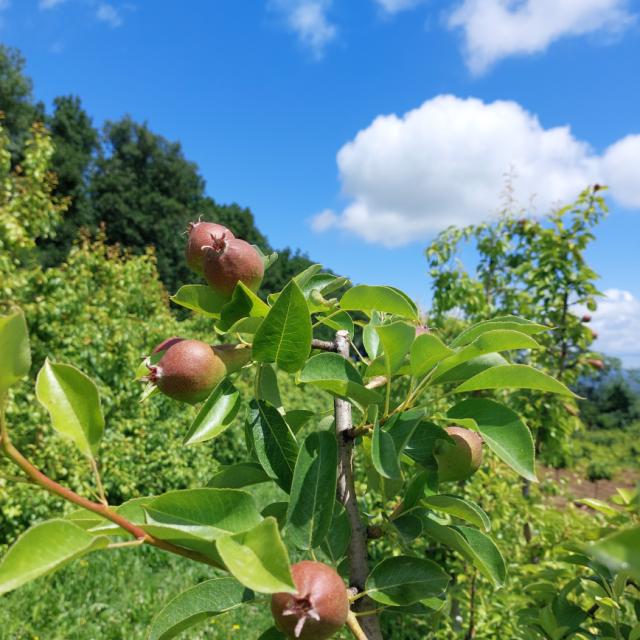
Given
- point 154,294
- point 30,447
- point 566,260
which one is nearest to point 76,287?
point 30,447

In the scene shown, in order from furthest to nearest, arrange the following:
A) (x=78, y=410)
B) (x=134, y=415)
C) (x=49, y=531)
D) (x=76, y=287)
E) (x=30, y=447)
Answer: (x=76, y=287), (x=134, y=415), (x=30, y=447), (x=78, y=410), (x=49, y=531)

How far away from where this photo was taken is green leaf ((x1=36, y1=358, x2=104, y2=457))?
2.09 ft

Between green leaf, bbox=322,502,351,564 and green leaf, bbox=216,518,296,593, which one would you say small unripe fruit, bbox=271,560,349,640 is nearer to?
green leaf, bbox=216,518,296,593

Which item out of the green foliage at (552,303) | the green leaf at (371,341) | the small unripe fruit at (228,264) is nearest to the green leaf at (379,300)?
the green leaf at (371,341)

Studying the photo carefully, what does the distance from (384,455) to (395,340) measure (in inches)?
6.1

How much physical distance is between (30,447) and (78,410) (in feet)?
13.7

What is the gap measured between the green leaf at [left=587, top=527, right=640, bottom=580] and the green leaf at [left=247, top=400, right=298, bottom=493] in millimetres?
512

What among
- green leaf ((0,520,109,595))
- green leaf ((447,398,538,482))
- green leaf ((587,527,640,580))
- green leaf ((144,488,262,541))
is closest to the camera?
green leaf ((587,527,640,580))

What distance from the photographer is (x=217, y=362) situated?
2.47 ft

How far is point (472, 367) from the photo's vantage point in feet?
2.48

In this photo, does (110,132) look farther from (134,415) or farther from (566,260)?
(566,260)

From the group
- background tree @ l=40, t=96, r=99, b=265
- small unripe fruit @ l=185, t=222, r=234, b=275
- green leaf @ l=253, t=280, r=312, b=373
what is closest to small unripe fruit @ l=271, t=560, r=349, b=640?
green leaf @ l=253, t=280, r=312, b=373

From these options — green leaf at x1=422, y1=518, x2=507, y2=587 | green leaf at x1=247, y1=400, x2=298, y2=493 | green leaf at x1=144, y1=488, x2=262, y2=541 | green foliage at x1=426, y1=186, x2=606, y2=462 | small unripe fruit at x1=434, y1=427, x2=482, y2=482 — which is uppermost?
green foliage at x1=426, y1=186, x2=606, y2=462

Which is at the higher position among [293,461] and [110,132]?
Answer: [110,132]
